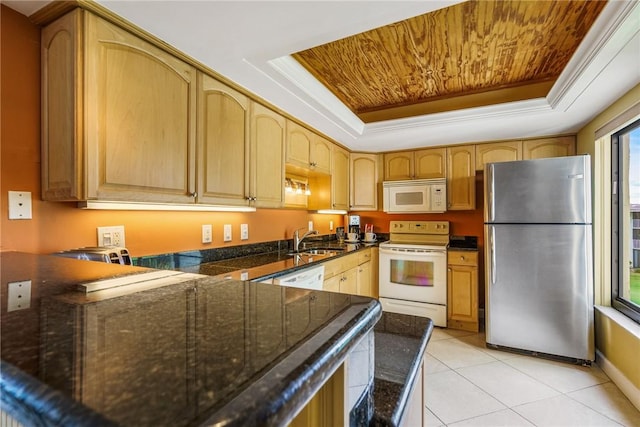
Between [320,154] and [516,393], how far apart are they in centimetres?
252

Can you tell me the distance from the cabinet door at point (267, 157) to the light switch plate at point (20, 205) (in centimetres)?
115

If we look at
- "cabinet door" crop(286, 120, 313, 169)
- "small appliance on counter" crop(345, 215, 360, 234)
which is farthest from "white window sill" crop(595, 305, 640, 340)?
"cabinet door" crop(286, 120, 313, 169)

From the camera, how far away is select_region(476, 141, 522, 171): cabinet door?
3.25m

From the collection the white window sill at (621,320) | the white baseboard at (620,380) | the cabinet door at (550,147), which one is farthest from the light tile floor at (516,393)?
the cabinet door at (550,147)

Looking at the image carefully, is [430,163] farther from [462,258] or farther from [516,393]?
[516,393]

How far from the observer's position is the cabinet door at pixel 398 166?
3.72 metres

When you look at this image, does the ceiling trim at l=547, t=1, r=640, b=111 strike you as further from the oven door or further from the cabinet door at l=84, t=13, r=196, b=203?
the cabinet door at l=84, t=13, r=196, b=203

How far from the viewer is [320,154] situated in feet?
10.1

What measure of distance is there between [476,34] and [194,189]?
1973mm

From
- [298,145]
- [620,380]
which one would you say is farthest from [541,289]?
[298,145]

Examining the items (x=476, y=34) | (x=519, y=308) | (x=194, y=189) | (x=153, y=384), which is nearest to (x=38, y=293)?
(x=153, y=384)

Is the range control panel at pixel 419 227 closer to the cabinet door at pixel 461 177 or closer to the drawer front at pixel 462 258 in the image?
the cabinet door at pixel 461 177

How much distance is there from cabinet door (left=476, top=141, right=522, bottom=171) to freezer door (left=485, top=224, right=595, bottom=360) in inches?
38.8

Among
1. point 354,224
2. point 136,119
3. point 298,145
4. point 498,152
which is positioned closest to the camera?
point 136,119
